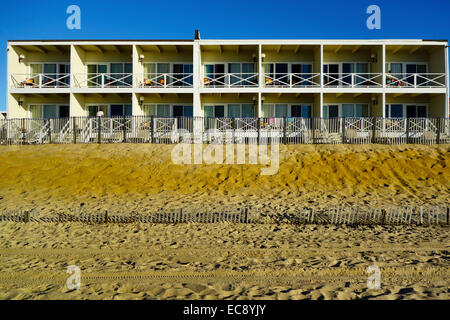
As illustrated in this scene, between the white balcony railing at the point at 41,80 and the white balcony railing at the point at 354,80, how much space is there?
1879cm

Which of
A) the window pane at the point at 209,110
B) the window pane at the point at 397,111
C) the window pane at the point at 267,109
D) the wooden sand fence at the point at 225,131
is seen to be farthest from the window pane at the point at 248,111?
the window pane at the point at 397,111

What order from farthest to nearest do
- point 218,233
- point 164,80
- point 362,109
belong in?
point 362,109 < point 164,80 < point 218,233

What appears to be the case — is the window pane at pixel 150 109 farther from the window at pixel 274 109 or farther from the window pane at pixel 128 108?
the window at pixel 274 109

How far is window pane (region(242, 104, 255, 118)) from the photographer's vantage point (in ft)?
74.5

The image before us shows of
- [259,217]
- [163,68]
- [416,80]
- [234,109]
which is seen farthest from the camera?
[163,68]

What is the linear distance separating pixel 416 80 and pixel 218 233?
21312 millimetres

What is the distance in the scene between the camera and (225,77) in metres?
22.5

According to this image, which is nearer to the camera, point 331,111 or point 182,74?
point 182,74

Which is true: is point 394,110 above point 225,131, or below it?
above

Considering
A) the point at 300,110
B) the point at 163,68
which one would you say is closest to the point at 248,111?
the point at 300,110

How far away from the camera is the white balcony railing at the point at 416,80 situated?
2095cm

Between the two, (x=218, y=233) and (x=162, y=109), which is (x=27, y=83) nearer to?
(x=162, y=109)

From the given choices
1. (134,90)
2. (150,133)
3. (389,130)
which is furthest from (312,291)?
(134,90)
